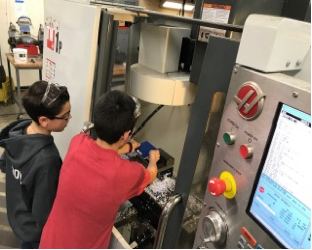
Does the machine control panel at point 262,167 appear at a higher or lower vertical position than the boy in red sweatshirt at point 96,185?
higher

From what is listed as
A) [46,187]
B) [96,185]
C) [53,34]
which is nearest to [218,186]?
[96,185]

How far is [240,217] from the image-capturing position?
2.13 feet

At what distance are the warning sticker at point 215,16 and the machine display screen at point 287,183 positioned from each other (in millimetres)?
489

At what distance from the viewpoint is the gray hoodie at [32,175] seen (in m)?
1.09

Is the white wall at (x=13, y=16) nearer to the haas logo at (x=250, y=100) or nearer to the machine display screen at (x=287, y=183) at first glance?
the haas logo at (x=250, y=100)

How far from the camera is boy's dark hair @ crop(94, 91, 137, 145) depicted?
939 millimetres

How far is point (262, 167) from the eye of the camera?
1.93 ft

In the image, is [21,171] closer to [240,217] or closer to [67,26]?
[67,26]

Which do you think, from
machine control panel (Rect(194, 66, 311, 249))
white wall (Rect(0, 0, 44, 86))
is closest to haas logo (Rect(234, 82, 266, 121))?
machine control panel (Rect(194, 66, 311, 249))

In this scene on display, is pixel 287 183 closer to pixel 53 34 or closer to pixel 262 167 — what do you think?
pixel 262 167

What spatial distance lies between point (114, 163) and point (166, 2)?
1.42 meters

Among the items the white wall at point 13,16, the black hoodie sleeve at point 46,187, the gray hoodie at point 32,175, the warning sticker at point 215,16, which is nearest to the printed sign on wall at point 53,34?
the gray hoodie at point 32,175

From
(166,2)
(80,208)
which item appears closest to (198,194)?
(80,208)

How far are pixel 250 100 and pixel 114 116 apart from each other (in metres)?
0.49
